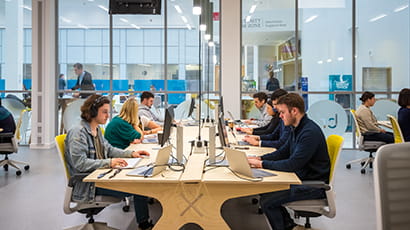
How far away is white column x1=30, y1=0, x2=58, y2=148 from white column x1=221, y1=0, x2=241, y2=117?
3.72 metres

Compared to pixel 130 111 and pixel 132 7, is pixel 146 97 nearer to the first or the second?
pixel 130 111

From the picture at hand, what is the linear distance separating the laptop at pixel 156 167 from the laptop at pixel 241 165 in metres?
0.47

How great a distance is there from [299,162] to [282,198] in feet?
0.96

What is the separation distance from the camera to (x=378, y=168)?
1.41 meters

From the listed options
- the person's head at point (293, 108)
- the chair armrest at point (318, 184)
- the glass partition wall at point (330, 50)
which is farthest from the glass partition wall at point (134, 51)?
the chair armrest at point (318, 184)

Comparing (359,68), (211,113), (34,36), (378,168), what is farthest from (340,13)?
(378,168)

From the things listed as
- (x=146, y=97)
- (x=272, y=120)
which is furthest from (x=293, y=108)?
(x=146, y=97)

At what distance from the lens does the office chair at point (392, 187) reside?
1.40 meters

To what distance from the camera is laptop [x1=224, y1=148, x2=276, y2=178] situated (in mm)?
2479

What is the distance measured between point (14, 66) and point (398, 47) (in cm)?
850

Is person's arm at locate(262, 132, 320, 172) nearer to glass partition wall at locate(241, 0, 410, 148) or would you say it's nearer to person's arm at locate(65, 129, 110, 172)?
person's arm at locate(65, 129, 110, 172)

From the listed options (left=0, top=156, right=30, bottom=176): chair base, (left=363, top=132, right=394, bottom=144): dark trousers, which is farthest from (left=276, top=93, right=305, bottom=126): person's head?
(left=0, top=156, right=30, bottom=176): chair base

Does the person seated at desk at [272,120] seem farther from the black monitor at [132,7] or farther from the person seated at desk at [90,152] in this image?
the black monitor at [132,7]

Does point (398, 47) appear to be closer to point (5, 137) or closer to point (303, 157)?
point (303, 157)
